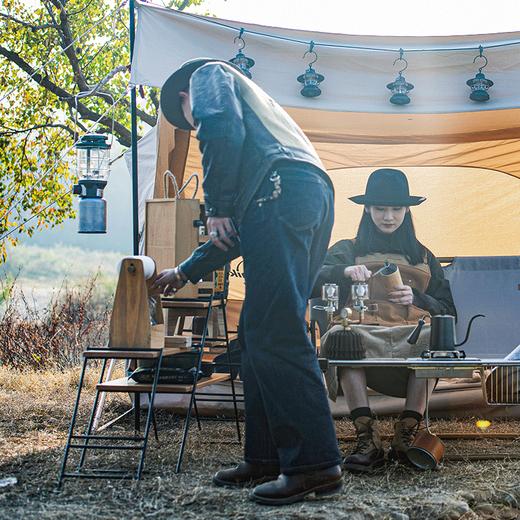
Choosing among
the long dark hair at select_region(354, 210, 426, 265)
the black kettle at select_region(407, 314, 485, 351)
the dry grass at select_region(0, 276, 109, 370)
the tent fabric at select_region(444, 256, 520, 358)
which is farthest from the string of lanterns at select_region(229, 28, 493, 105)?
the dry grass at select_region(0, 276, 109, 370)

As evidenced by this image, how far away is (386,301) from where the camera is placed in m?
4.54

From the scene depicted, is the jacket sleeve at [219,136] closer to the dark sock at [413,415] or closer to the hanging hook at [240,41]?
the dark sock at [413,415]

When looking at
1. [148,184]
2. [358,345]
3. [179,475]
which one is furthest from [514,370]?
[148,184]

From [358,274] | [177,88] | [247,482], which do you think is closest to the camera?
[247,482]

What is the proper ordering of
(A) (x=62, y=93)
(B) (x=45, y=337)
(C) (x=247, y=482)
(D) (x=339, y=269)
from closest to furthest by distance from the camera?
(C) (x=247, y=482) → (D) (x=339, y=269) → (B) (x=45, y=337) → (A) (x=62, y=93)

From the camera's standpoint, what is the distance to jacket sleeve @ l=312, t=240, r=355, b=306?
14.4 ft

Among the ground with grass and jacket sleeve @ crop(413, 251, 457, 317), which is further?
jacket sleeve @ crop(413, 251, 457, 317)

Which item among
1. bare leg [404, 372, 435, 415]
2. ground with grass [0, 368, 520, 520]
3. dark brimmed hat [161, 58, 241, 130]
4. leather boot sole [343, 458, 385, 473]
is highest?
dark brimmed hat [161, 58, 241, 130]

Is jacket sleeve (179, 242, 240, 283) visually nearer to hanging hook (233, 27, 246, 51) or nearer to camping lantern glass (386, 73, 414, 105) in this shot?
hanging hook (233, 27, 246, 51)

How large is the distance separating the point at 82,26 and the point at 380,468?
6.82m

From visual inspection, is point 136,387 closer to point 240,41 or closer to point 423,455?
point 423,455

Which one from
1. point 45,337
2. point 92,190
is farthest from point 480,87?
point 45,337

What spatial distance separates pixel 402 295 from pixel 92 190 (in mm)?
1531

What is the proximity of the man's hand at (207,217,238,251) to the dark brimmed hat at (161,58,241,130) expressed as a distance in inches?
20.9
